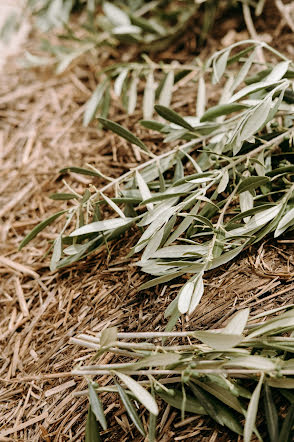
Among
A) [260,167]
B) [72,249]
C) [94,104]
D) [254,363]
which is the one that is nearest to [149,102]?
[94,104]

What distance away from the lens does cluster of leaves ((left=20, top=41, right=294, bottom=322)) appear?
1.08 m

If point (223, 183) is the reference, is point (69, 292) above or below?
below

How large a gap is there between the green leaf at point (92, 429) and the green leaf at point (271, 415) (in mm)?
384

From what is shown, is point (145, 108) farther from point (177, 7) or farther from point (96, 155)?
point (177, 7)

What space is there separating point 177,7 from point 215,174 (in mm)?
1311

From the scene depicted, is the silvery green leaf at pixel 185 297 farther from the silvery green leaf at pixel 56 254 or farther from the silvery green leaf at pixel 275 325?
the silvery green leaf at pixel 56 254

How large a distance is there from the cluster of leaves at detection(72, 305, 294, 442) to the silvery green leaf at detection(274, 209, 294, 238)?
0.70 feet

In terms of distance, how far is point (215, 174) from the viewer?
116 cm

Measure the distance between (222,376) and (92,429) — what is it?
1.07ft

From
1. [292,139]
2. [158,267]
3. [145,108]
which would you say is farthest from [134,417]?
[145,108]

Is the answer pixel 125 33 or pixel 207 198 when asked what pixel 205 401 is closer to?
pixel 207 198

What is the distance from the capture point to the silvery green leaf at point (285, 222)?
3.57ft

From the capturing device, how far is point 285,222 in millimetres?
1087

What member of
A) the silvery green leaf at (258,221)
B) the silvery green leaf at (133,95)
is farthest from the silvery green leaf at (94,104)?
the silvery green leaf at (258,221)
